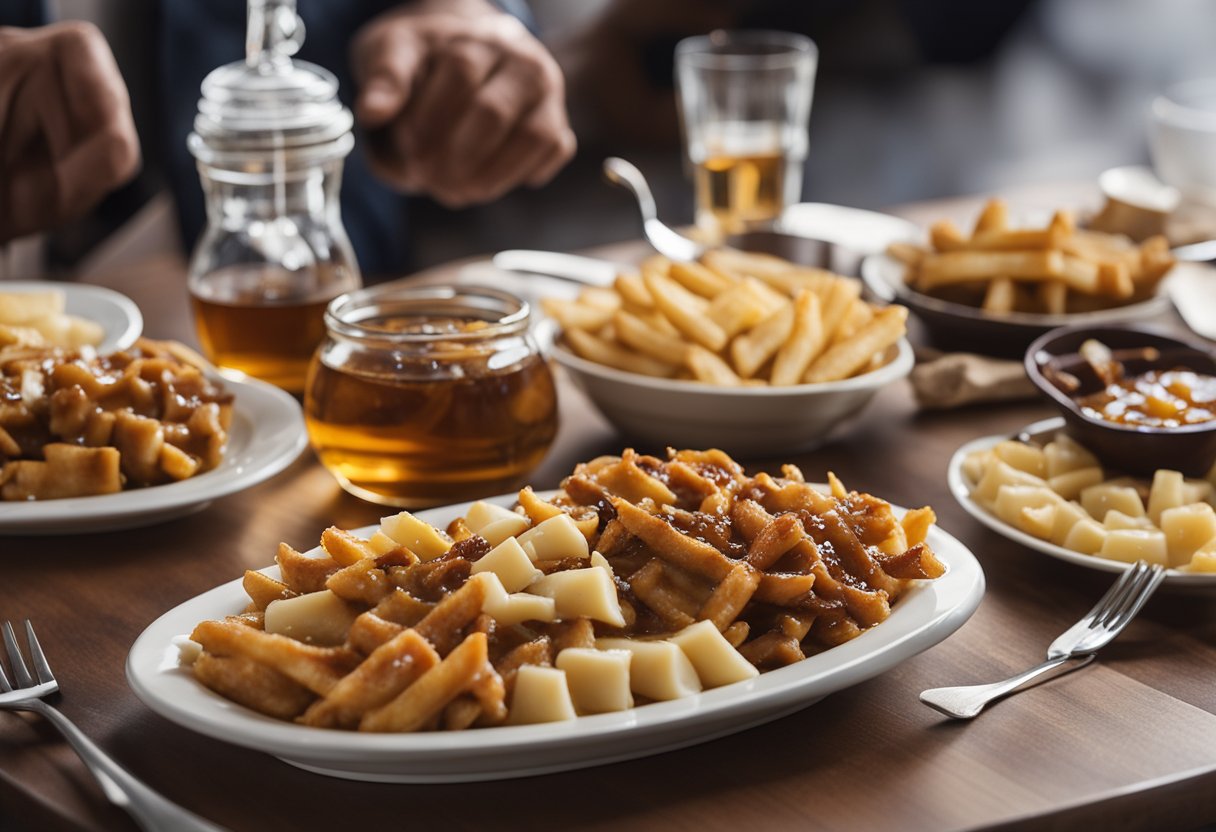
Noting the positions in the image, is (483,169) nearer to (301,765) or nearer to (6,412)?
(6,412)

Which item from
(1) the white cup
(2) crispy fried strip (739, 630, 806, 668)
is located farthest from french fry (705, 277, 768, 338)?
(1) the white cup

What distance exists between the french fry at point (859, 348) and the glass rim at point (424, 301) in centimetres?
40

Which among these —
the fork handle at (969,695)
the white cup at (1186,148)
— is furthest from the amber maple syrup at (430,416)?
the white cup at (1186,148)

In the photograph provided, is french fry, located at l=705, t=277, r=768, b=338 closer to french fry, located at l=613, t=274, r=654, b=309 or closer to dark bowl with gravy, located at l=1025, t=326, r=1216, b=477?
french fry, located at l=613, t=274, r=654, b=309

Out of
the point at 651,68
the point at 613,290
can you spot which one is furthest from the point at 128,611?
the point at 651,68

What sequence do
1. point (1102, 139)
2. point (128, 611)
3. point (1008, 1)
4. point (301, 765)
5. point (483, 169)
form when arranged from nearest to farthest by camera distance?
point (301, 765) → point (128, 611) → point (483, 169) → point (1008, 1) → point (1102, 139)

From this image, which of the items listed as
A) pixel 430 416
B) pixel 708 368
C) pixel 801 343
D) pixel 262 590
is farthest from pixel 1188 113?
pixel 262 590

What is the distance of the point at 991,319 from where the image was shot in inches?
84.4

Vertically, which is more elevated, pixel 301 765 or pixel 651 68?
pixel 301 765

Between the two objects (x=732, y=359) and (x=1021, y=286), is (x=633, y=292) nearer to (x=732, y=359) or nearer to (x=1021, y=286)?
(x=732, y=359)

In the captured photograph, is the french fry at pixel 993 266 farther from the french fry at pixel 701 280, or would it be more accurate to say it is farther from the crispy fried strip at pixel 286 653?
the crispy fried strip at pixel 286 653

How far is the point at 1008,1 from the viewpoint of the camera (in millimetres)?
7477

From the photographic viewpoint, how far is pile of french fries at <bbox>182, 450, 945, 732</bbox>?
3.61 ft

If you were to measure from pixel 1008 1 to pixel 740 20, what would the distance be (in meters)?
1.59
